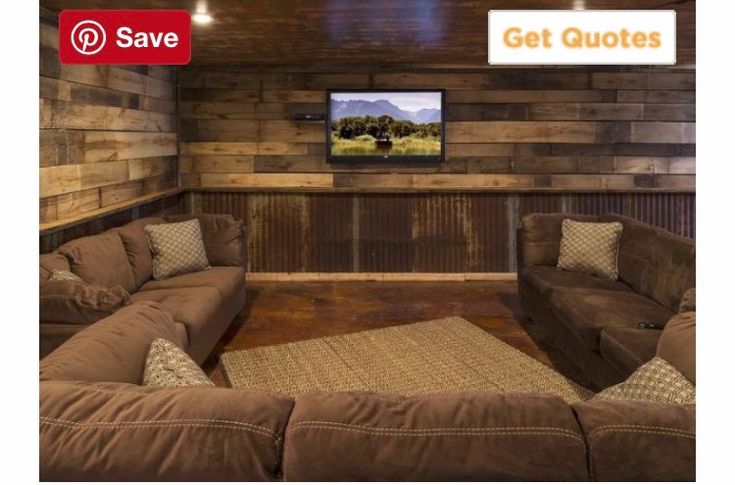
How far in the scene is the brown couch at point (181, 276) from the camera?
3.64 meters

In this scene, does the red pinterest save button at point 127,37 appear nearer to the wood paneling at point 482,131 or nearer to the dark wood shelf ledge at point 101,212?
the dark wood shelf ledge at point 101,212

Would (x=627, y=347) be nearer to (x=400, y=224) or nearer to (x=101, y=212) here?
(x=101, y=212)

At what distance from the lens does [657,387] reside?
1.87m

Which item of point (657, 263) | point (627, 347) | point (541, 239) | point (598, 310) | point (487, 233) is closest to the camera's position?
point (627, 347)

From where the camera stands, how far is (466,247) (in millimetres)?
6660

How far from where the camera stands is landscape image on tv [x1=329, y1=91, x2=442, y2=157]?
6527 mm

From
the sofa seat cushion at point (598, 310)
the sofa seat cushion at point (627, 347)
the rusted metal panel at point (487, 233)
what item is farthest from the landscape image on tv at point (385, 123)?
the sofa seat cushion at point (627, 347)

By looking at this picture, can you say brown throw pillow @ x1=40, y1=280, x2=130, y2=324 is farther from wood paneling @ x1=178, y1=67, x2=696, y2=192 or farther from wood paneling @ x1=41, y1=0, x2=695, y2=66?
wood paneling @ x1=178, y1=67, x2=696, y2=192

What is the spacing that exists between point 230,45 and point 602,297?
3.41 metres

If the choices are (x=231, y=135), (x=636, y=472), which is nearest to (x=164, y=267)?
(x=231, y=135)

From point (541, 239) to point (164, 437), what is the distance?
165 inches

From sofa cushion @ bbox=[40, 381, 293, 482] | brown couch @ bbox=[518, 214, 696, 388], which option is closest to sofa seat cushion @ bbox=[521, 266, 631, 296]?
brown couch @ bbox=[518, 214, 696, 388]

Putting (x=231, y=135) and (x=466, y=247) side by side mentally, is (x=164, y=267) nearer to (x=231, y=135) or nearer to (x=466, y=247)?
(x=231, y=135)

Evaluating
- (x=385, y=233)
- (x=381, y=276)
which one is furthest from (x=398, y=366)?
(x=385, y=233)
